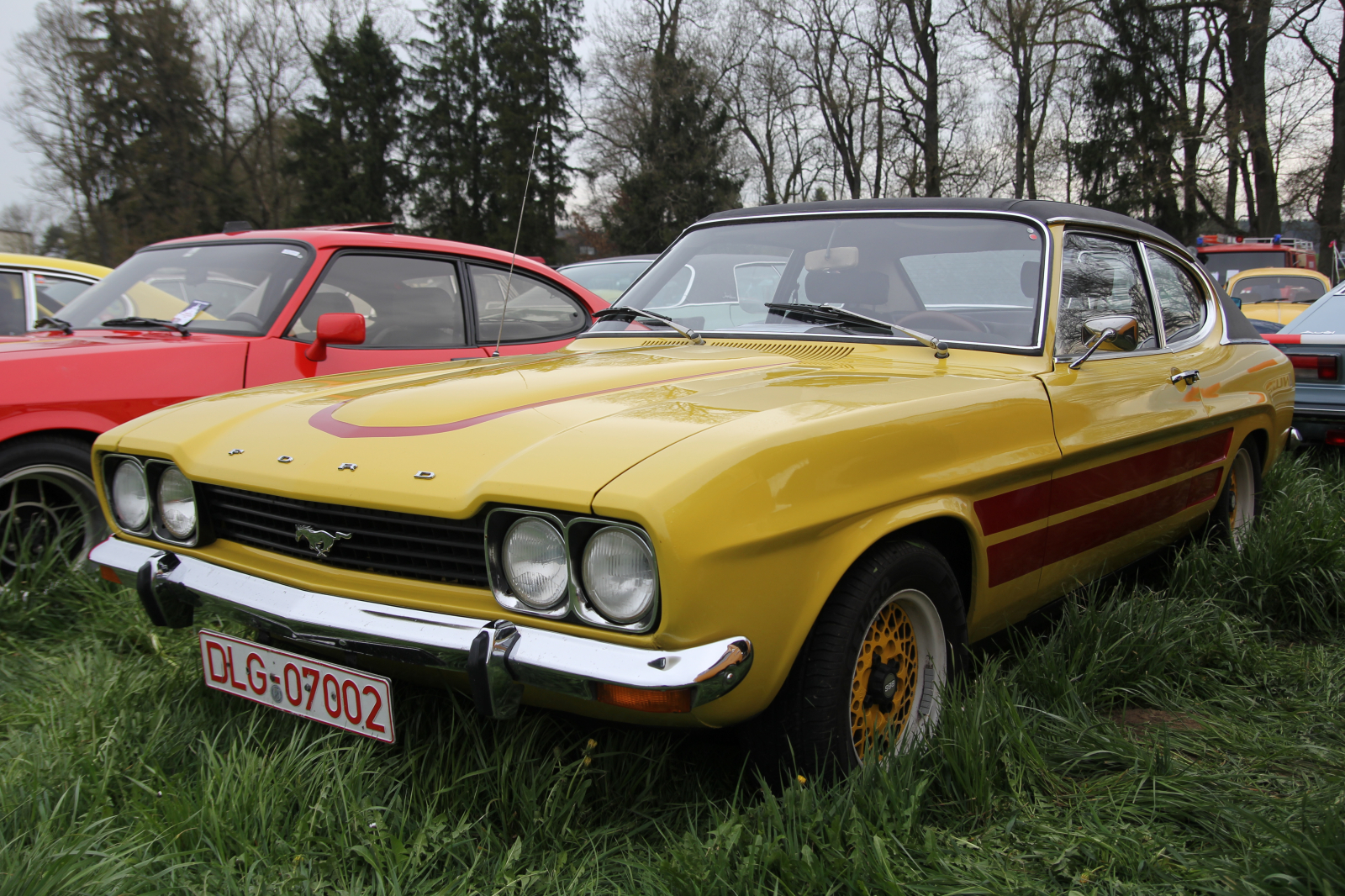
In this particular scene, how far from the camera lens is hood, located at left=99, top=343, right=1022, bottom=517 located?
70.8 inches

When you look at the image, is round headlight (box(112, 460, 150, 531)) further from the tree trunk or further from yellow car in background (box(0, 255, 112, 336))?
the tree trunk

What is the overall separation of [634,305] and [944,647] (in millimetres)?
1703

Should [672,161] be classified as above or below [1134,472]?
above

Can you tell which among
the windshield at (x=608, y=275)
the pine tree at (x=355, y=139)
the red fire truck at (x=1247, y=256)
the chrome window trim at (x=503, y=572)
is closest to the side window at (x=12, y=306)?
the windshield at (x=608, y=275)

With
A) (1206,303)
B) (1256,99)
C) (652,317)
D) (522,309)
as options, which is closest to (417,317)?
(522,309)

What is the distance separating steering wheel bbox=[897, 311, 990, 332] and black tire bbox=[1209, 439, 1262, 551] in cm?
167

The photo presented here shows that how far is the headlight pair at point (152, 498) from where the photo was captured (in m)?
2.33

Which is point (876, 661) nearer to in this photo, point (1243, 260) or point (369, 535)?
point (369, 535)

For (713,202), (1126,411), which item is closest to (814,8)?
(713,202)

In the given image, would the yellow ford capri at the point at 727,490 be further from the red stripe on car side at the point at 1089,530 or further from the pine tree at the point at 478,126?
the pine tree at the point at 478,126

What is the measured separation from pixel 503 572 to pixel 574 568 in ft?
0.56

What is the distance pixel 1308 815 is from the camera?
1809 millimetres

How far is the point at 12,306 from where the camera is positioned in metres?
5.54

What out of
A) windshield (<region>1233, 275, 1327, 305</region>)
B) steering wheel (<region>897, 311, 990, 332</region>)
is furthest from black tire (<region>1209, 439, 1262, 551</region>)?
windshield (<region>1233, 275, 1327, 305</region>)
